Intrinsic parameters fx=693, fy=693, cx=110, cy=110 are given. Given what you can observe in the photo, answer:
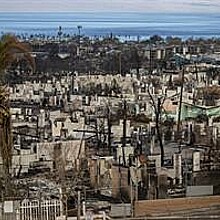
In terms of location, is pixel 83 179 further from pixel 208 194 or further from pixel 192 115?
pixel 192 115

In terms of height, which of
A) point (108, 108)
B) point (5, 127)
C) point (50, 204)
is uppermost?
point (5, 127)

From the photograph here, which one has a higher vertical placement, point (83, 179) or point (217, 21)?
point (217, 21)

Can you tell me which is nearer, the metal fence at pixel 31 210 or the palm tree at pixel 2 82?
the palm tree at pixel 2 82

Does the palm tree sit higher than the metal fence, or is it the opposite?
the palm tree

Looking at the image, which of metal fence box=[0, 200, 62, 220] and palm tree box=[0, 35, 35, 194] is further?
metal fence box=[0, 200, 62, 220]

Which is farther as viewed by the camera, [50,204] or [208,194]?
[208,194]

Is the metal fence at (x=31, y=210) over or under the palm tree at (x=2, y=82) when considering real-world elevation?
under

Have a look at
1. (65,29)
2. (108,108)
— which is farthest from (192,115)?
(65,29)

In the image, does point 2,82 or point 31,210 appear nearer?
point 2,82

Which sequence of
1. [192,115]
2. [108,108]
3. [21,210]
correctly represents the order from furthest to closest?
[108,108] → [192,115] → [21,210]

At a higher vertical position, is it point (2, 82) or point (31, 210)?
point (2, 82)

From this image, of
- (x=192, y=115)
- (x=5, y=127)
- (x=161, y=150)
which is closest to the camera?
(x=5, y=127)
